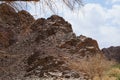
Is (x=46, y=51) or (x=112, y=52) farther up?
(x=112, y=52)

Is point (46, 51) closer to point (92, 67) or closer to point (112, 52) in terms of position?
point (92, 67)

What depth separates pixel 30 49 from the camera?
53.0 metres

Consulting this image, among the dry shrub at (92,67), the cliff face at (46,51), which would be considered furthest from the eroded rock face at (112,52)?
the dry shrub at (92,67)

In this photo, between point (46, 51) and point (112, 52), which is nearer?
point (46, 51)

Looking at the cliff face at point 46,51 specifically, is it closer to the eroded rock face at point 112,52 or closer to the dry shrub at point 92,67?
the dry shrub at point 92,67

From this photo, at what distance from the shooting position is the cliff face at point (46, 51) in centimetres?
4234

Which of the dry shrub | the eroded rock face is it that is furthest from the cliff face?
the eroded rock face

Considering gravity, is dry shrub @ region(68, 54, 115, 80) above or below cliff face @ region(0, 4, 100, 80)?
below

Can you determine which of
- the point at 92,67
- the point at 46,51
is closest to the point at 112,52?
the point at 46,51

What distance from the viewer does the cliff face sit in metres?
42.3

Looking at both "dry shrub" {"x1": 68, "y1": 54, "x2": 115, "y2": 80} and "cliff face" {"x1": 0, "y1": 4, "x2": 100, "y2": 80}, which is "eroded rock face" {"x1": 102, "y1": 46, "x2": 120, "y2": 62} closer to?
"cliff face" {"x1": 0, "y1": 4, "x2": 100, "y2": 80}

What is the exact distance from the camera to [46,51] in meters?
48.2

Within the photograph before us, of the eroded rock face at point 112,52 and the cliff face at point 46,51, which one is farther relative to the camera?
the eroded rock face at point 112,52

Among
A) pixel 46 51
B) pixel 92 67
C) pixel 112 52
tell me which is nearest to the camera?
pixel 92 67
